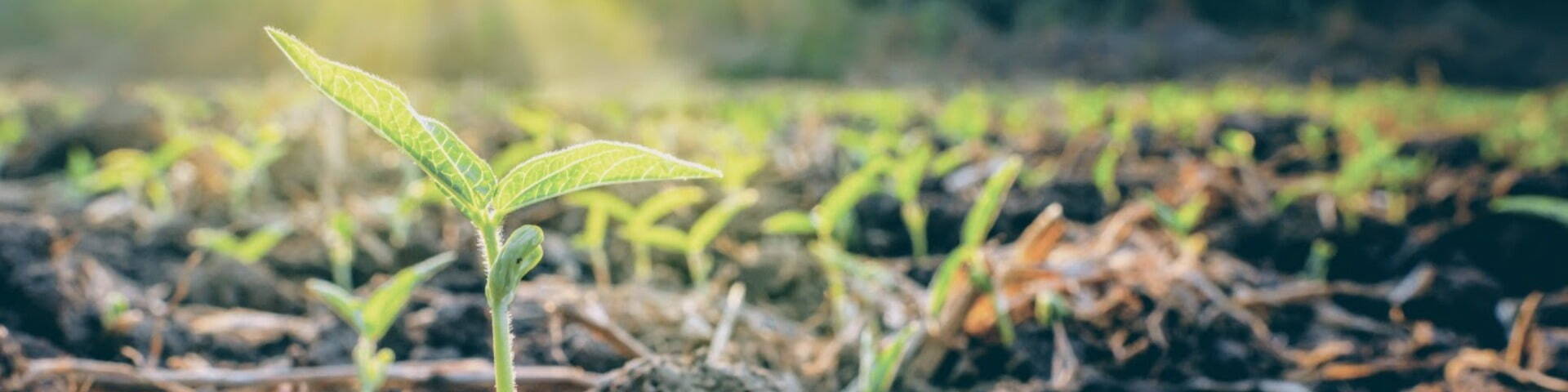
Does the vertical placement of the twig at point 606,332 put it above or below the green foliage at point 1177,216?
below

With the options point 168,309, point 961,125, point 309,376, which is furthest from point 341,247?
point 961,125

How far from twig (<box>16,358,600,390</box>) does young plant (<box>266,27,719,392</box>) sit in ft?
1.08

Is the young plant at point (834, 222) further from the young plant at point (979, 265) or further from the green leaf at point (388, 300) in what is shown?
the green leaf at point (388, 300)

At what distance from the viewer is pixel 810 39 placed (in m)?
17.6

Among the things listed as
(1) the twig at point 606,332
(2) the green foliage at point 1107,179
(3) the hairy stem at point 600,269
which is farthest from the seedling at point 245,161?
(2) the green foliage at point 1107,179

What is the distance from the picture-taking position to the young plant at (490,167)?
21.8 inches

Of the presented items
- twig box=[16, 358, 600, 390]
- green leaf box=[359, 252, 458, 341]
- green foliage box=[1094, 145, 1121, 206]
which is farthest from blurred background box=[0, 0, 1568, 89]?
green leaf box=[359, 252, 458, 341]

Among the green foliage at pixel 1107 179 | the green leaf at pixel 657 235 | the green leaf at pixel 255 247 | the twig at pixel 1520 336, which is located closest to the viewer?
the twig at pixel 1520 336

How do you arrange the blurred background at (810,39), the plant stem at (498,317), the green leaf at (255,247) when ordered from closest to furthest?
the plant stem at (498,317) → the green leaf at (255,247) → the blurred background at (810,39)

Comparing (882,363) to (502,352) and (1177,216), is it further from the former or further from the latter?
(1177,216)

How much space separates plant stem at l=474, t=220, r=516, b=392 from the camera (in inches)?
26.0

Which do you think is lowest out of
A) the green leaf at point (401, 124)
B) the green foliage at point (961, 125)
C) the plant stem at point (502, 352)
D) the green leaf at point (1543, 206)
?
the plant stem at point (502, 352)

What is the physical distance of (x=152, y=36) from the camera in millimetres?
18547

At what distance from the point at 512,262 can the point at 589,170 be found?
8cm
